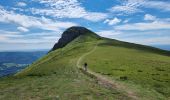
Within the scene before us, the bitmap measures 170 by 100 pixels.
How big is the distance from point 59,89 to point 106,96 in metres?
7.61

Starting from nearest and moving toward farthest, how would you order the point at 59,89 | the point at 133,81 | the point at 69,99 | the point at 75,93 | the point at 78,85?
the point at 69,99, the point at 75,93, the point at 59,89, the point at 78,85, the point at 133,81

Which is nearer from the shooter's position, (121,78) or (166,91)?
(166,91)

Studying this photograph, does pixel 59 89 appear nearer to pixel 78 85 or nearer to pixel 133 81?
pixel 78 85

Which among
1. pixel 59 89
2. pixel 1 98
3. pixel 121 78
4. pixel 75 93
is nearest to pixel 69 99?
pixel 75 93

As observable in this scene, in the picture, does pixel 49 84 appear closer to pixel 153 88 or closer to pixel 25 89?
pixel 25 89

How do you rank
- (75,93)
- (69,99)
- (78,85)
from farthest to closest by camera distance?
(78,85)
(75,93)
(69,99)

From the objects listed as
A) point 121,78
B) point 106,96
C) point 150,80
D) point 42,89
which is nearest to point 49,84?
point 42,89

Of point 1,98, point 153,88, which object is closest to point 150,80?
point 153,88

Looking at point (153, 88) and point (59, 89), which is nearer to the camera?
point (59, 89)

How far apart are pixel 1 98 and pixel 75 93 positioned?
31.5ft

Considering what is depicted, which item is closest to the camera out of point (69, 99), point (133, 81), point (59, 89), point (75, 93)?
point (69, 99)

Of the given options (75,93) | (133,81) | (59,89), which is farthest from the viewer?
(133,81)

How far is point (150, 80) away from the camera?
5441cm

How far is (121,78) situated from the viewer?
5531cm
